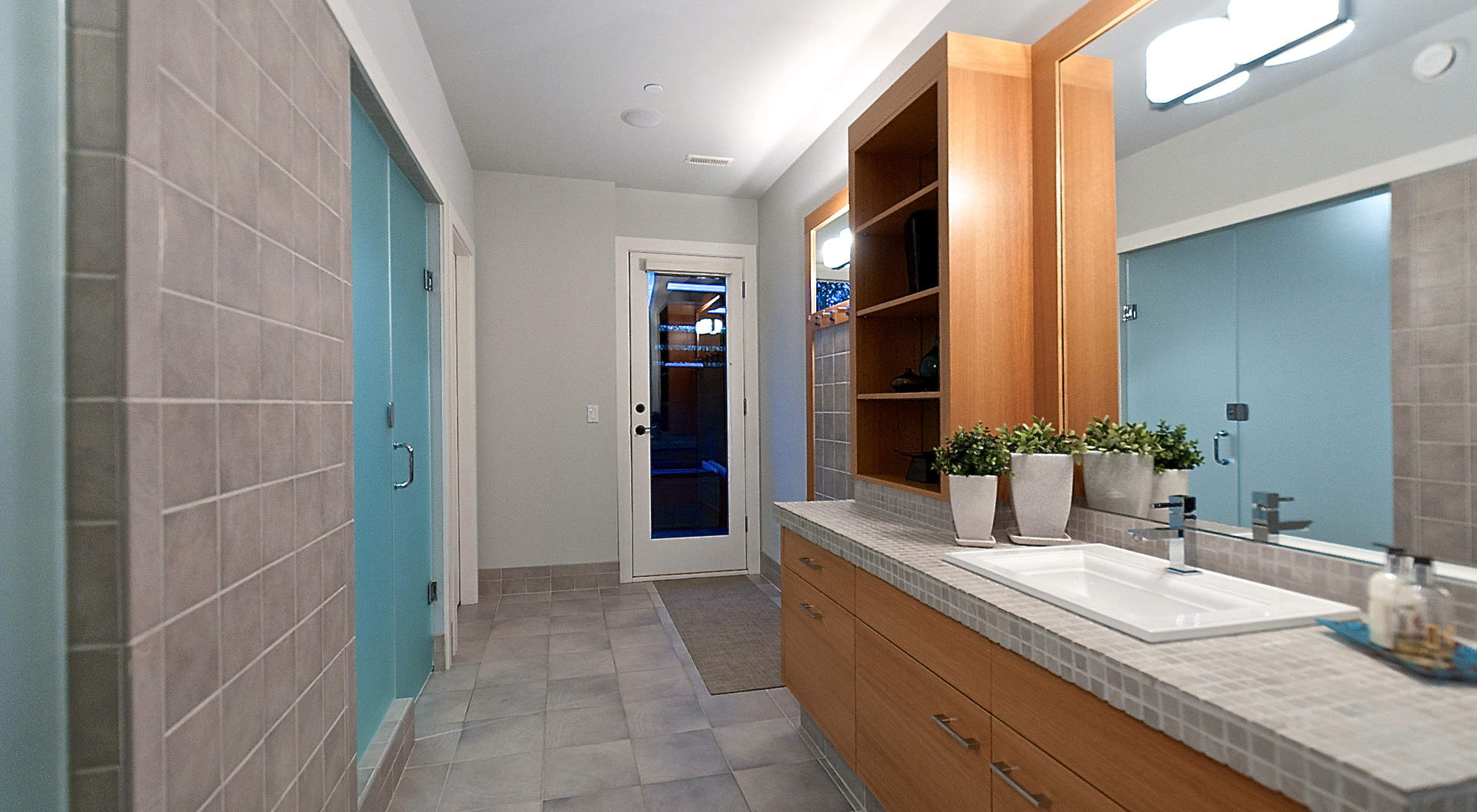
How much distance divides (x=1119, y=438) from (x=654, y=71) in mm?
2374

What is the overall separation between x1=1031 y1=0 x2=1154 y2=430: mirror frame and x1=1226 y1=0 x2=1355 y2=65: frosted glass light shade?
338mm

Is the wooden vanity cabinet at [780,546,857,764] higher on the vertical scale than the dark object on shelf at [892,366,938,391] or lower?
lower

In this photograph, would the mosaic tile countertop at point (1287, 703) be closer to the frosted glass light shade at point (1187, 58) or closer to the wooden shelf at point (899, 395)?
the wooden shelf at point (899, 395)

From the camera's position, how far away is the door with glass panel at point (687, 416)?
4582 millimetres

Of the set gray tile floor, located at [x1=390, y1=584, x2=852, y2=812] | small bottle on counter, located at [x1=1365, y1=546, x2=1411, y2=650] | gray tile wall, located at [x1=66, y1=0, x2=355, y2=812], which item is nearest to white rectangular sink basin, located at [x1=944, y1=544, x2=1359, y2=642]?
small bottle on counter, located at [x1=1365, y1=546, x2=1411, y2=650]

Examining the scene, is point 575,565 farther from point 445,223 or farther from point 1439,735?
point 1439,735

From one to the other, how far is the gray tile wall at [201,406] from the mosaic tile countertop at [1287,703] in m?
1.25

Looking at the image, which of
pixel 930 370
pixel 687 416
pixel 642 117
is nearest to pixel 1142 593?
pixel 930 370

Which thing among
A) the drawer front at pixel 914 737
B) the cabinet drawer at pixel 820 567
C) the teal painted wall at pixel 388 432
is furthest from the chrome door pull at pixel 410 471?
the drawer front at pixel 914 737

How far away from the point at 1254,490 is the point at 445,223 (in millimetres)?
3037

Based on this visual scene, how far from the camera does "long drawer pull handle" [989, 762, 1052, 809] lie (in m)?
1.13

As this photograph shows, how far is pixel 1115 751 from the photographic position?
990mm

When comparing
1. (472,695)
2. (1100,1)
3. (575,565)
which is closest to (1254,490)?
(1100,1)

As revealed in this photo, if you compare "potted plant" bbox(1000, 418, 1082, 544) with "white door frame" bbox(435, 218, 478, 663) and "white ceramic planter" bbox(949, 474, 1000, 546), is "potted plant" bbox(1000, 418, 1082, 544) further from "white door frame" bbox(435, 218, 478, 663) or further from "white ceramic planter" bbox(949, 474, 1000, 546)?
"white door frame" bbox(435, 218, 478, 663)
